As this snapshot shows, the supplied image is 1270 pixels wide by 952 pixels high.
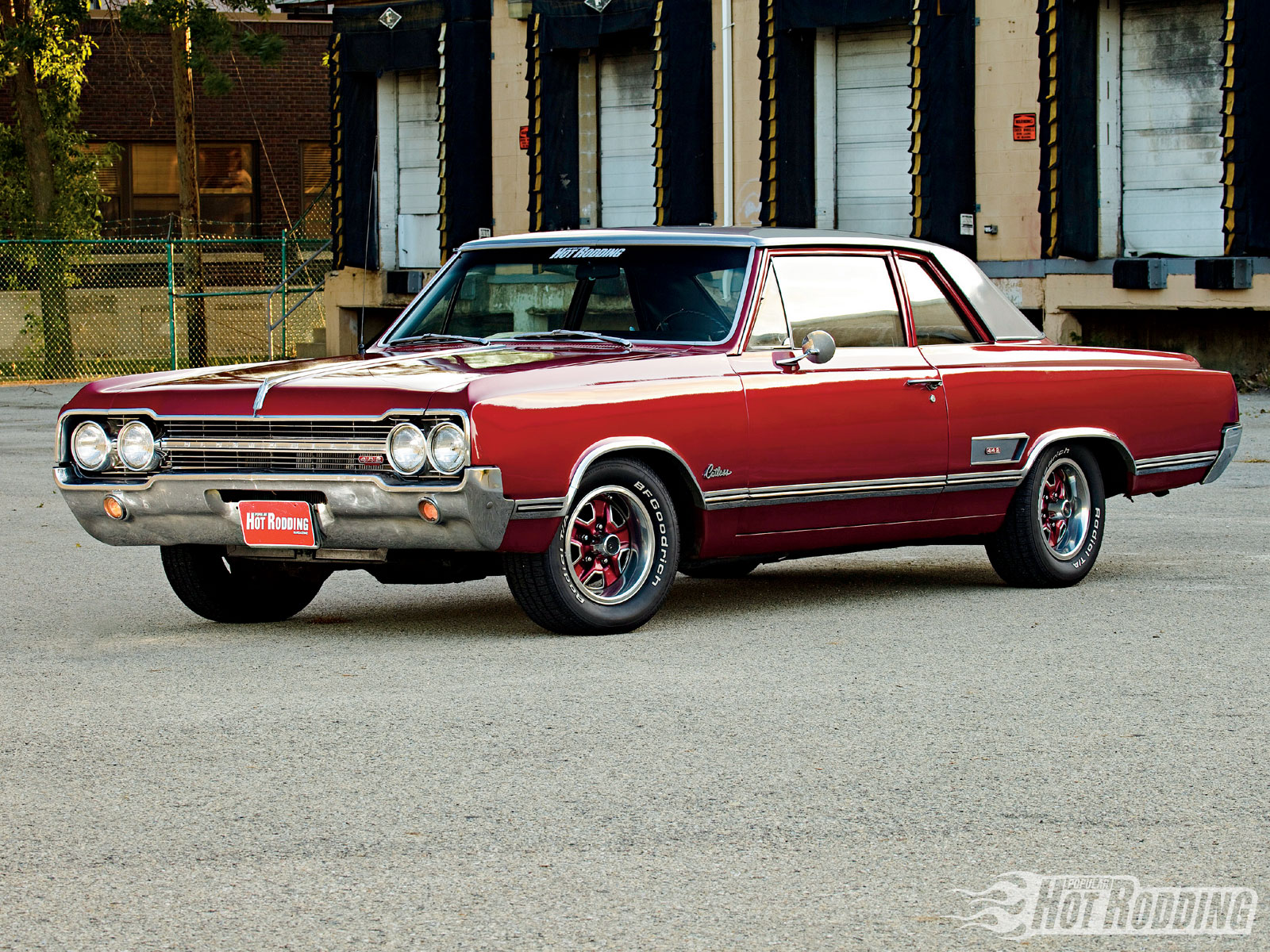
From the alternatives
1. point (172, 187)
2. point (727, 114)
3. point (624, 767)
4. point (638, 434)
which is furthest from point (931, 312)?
point (172, 187)

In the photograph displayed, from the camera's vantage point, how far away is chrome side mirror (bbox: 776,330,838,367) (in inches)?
336

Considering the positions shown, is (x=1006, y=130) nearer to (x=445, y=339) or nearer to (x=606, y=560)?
(x=445, y=339)

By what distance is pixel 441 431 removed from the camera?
7.51 meters

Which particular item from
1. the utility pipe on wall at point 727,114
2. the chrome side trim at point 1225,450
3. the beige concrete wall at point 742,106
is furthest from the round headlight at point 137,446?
the beige concrete wall at point 742,106

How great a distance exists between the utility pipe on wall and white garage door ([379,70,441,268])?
5669 millimetres

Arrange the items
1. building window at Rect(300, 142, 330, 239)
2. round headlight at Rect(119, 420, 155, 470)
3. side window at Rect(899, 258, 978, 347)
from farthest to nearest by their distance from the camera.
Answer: building window at Rect(300, 142, 330, 239)
side window at Rect(899, 258, 978, 347)
round headlight at Rect(119, 420, 155, 470)

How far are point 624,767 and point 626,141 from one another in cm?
2314

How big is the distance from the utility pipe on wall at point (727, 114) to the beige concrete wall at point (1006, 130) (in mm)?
3442

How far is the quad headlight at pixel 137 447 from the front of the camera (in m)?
8.07

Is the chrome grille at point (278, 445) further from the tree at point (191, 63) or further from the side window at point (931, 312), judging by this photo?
the tree at point (191, 63)

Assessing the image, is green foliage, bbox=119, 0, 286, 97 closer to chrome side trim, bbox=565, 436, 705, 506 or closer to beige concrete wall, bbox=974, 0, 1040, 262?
beige concrete wall, bbox=974, 0, 1040, 262

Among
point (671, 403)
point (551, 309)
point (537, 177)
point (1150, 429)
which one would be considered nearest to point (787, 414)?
point (671, 403)

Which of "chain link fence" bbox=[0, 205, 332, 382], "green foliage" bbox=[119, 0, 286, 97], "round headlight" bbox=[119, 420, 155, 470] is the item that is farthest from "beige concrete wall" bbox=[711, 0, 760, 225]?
"round headlight" bbox=[119, 420, 155, 470]

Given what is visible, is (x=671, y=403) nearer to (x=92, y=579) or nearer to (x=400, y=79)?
(x=92, y=579)
